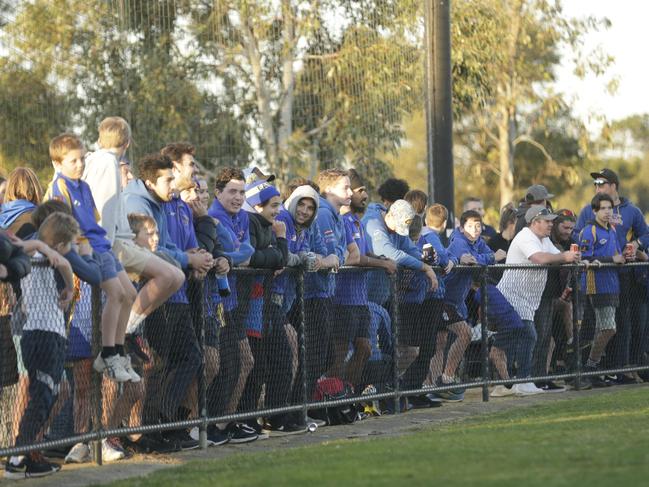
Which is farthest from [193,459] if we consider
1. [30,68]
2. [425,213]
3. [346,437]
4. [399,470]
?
[30,68]

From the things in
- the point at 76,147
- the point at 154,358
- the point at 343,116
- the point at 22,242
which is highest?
the point at 343,116

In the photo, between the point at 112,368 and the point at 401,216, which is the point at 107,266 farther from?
the point at 401,216

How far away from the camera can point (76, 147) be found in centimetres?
981

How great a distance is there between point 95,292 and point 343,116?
15017mm

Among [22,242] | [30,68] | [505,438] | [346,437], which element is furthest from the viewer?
[30,68]

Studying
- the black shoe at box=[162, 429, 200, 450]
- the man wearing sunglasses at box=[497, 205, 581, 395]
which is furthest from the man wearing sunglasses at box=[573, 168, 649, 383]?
the black shoe at box=[162, 429, 200, 450]

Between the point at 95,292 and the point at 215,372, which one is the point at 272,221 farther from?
the point at 95,292

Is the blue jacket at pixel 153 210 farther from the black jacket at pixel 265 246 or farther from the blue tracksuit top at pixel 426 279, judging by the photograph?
the blue tracksuit top at pixel 426 279

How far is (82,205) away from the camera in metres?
9.85

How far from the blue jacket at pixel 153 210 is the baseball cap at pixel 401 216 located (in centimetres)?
356

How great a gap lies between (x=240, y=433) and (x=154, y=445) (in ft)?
3.17

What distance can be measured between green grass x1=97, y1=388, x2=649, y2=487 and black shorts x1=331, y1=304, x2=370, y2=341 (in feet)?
5.71

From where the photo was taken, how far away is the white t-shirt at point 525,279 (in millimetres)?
15328

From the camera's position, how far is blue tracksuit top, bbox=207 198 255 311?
11.2 m
